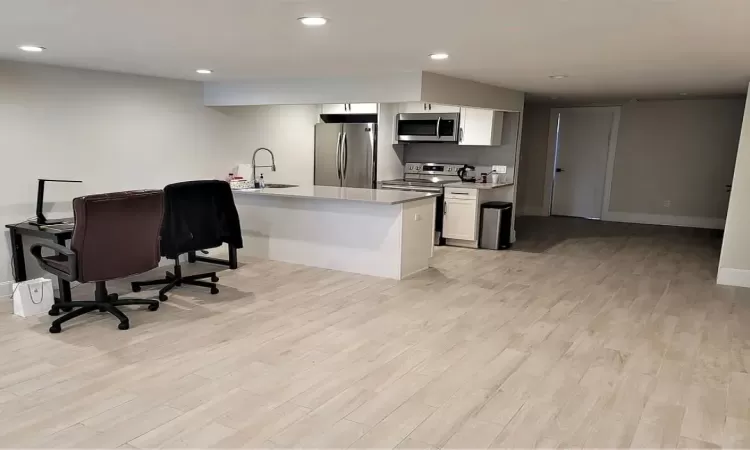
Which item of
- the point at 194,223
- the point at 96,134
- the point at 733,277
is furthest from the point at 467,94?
the point at 96,134

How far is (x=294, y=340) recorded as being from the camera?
3.52 m

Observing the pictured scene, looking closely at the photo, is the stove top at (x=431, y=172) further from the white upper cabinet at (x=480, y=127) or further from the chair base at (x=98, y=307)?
the chair base at (x=98, y=307)

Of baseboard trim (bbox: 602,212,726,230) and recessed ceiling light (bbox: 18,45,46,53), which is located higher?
recessed ceiling light (bbox: 18,45,46,53)

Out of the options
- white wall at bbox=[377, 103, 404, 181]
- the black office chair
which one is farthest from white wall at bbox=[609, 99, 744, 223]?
the black office chair

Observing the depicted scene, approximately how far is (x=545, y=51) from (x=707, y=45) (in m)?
0.97

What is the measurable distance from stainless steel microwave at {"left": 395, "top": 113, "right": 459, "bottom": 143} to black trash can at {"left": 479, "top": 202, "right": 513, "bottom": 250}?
120cm

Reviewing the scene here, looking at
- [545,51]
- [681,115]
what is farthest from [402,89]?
[681,115]

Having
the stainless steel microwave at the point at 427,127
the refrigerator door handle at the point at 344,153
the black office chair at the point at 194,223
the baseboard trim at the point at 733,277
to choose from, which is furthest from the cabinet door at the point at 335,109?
the baseboard trim at the point at 733,277

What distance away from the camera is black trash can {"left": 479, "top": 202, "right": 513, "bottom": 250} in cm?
664

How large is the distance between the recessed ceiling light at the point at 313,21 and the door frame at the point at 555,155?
7819 millimetres

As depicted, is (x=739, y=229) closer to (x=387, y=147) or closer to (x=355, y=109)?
(x=387, y=147)

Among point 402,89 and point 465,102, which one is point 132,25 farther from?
point 465,102

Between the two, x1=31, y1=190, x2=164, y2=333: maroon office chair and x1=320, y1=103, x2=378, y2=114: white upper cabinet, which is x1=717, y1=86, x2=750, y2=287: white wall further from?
x1=31, y1=190, x2=164, y2=333: maroon office chair

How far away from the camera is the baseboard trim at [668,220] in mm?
8461
